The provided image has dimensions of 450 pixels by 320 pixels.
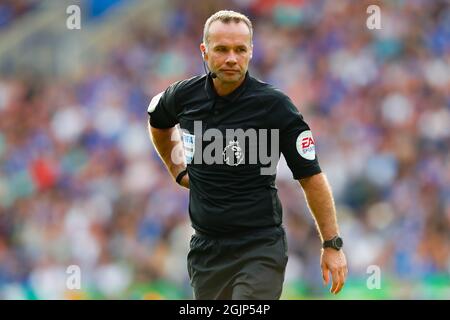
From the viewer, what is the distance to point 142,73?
12.3 meters

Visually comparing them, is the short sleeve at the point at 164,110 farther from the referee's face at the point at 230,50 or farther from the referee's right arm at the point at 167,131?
the referee's face at the point at 230,50

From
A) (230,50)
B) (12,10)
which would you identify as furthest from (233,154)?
(12,10)

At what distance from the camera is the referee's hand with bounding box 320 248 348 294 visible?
5027 millimetres

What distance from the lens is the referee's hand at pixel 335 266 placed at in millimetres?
5027

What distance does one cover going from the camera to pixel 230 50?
5066 mm

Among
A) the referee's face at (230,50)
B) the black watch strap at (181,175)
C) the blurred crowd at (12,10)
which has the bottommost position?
the black watch strap at (181,175)

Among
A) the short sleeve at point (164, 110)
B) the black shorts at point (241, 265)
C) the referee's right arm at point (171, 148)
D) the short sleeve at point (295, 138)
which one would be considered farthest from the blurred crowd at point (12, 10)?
the short sleeve at point (295, 138)

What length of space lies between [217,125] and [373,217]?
601cm

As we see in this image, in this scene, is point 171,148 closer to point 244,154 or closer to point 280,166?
point 244,154

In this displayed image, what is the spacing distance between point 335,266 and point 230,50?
4.03 feet

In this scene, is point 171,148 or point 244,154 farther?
point 171,148

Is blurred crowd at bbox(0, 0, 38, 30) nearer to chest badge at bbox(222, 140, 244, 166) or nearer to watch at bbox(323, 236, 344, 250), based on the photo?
chest badge at bbox(222, 140, 244, 166)

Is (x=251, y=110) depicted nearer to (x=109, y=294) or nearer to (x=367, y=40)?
(x=109, y=294)

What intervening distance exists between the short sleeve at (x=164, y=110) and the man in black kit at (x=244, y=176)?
1.11ft
